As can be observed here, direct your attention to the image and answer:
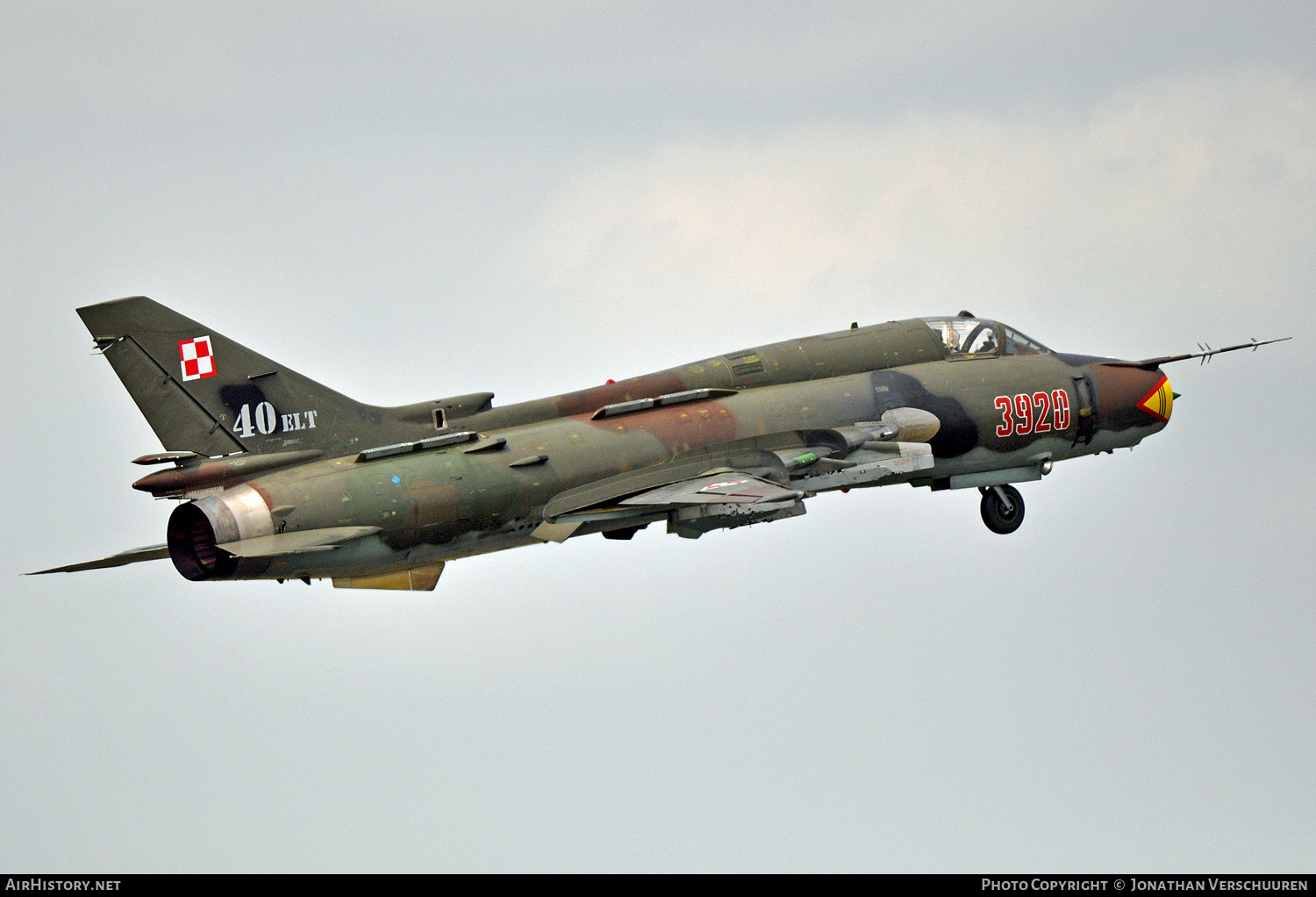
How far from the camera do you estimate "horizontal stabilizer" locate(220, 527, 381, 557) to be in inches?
1022

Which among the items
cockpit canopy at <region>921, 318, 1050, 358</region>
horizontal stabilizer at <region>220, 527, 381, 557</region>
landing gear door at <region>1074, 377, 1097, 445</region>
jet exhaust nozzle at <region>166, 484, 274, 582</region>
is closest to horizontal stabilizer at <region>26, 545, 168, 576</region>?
jet exhaust nozzle at <region>166, 484, 274, 582</region>

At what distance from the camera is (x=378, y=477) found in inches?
1074

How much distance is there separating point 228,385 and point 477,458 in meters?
3.69

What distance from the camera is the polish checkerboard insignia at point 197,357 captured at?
2761 centimetres

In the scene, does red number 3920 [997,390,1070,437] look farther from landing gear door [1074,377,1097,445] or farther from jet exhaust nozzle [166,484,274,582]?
jet exhaust nozzle [166,484,274,582]

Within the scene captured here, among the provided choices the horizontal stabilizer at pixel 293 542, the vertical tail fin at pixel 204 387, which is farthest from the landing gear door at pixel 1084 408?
the horizontal stabilizer at pixel 293 542

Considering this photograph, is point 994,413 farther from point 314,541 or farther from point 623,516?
point 314,541

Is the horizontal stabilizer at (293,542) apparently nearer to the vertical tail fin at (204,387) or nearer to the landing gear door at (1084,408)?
the vertical tail fin at (204,387)

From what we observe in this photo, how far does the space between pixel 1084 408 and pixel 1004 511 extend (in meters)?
2.28

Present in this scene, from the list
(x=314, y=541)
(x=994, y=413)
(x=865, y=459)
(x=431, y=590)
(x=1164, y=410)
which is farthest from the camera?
(x=1164, y=410)

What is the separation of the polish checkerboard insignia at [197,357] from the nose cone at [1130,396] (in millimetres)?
15067
